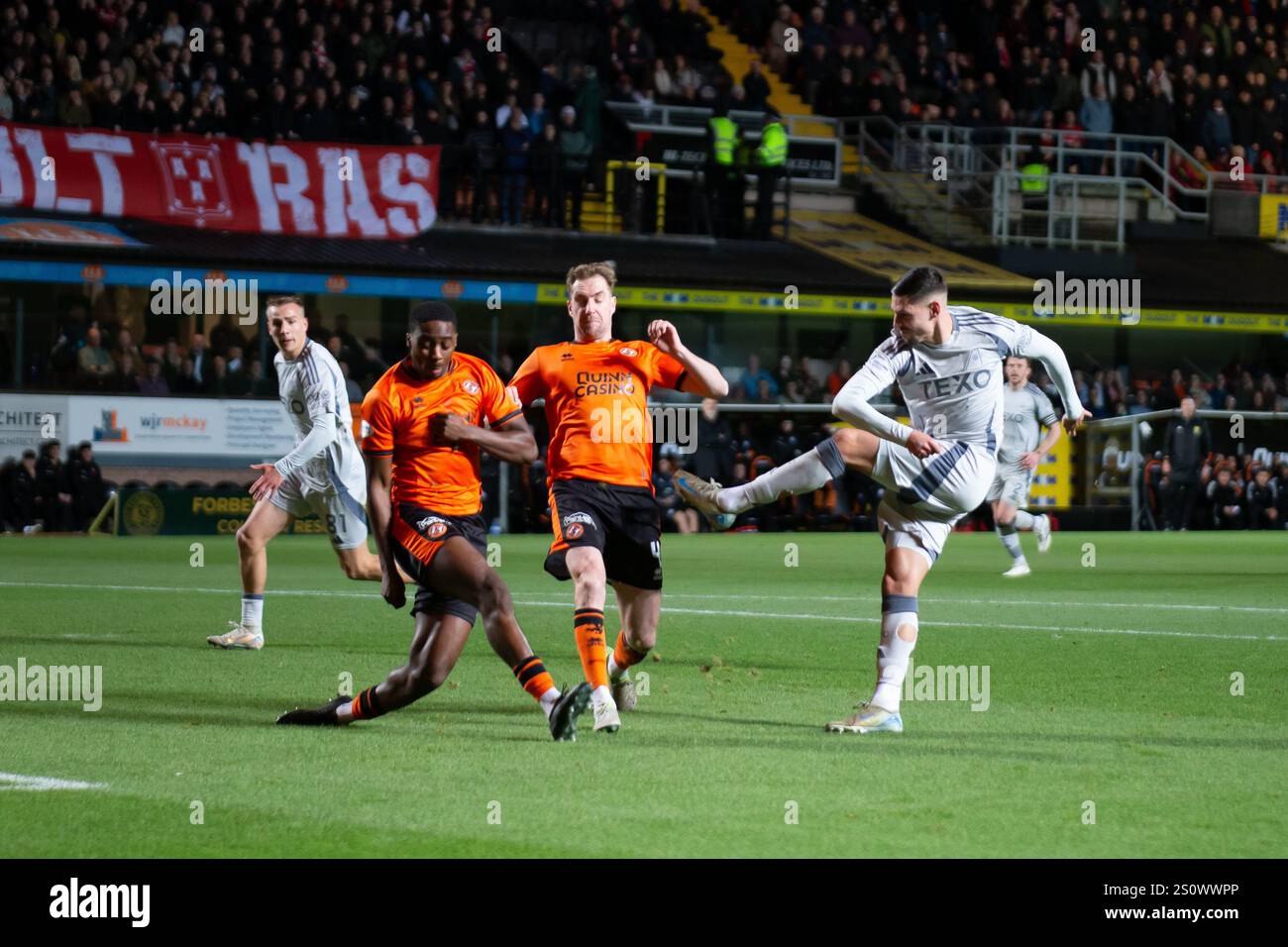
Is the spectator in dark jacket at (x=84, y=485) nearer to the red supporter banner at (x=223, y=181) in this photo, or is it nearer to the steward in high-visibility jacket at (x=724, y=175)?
the red supporter banner at (x=223, y=181)

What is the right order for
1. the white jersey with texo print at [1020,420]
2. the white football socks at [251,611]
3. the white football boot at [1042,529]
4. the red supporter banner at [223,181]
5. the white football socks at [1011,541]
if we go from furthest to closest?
1. the red supporter banner at [223,181]
2. the white football boot at [1042,529]
3. the white jersey with texo print at [1020,420]
4. the white football socks at [1011,541]
5. the white football socks at [251,611]

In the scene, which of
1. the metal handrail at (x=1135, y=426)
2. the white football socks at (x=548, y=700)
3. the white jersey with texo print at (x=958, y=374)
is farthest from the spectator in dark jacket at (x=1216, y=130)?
the white football socks at (x=548, y=700)

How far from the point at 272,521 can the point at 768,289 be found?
21768 mm

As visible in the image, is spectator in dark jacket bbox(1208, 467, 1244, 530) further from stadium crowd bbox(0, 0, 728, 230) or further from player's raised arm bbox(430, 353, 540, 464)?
player's raised arm bbox(430, 353, 540, 464)

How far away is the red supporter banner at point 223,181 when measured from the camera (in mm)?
28750

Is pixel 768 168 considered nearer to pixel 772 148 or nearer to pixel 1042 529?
A: pixel 772 148

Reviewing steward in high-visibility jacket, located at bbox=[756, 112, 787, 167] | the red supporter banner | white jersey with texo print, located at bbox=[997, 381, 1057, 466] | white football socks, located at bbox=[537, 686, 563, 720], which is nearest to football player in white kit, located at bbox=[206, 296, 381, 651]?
white football socks, located at bbox=[537, 686, 563, 720]

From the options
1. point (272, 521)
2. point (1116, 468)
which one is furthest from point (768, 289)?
point (272, 521)

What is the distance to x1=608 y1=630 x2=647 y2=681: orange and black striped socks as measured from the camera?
30.8 ft

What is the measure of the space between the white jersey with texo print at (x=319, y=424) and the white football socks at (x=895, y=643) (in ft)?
14.9

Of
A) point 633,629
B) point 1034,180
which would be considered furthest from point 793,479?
point 1034,180

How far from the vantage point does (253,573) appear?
12461 mm
